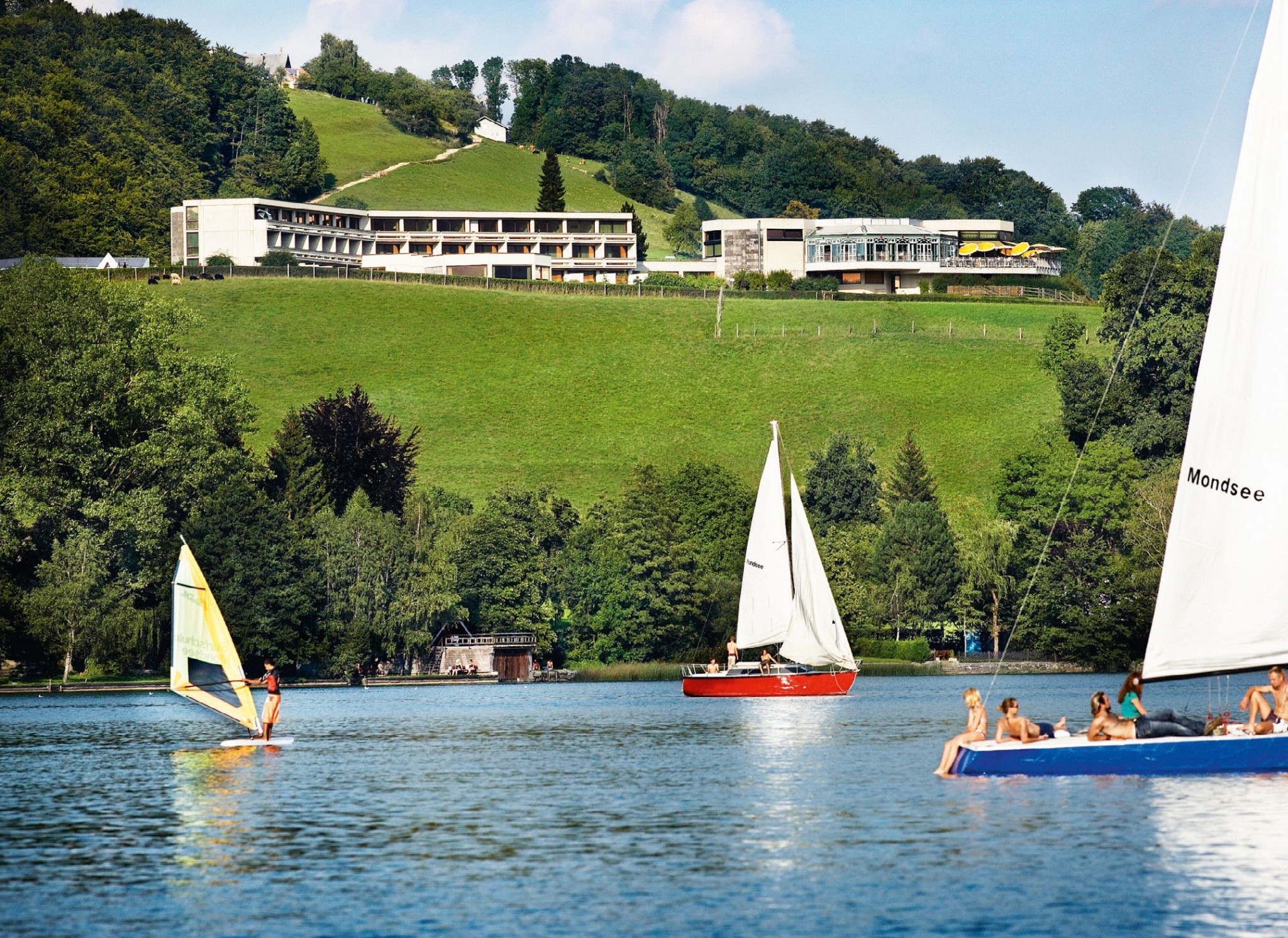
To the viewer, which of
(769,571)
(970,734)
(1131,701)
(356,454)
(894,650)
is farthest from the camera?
(356,454)

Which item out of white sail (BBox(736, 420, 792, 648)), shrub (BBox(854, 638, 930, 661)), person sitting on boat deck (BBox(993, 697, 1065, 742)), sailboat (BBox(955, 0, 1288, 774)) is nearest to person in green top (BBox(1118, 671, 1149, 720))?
person sitting on boat deck (BBox(993, 697, 1065, 742))

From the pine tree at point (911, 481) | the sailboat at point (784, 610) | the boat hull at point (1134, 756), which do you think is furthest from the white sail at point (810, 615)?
the pine tree at point (911, 481)

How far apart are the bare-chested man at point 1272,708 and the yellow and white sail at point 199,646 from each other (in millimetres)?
27867

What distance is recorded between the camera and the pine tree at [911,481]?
129500 mm

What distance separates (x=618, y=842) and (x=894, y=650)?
76.5 meters

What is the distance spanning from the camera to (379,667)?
4065 inches

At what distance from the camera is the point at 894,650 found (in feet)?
350

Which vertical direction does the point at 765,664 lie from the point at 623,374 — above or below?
below

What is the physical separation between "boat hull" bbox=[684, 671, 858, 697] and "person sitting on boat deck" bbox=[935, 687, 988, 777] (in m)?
38.1

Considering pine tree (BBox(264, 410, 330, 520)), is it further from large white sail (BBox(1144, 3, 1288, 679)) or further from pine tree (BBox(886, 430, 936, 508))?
large white sail (BBox(1144, 3, 1288, 679))

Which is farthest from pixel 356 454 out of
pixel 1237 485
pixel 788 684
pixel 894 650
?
pixel 1237 485

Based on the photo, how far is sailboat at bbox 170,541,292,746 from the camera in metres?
50.9

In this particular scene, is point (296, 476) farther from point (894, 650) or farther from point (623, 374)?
point (623, 374)

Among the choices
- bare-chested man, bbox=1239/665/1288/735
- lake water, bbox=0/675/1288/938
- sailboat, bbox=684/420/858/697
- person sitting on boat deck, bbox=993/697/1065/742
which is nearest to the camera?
lake water, bbox=0/675/1288/938
